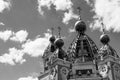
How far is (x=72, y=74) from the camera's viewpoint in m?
39.0

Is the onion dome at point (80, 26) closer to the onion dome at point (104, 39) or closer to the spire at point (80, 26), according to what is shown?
the spire at point (80, 26)

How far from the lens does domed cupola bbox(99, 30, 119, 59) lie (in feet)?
130

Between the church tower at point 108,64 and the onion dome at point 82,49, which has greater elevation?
the onion dome at point 82,49

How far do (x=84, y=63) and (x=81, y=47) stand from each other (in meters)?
6.10

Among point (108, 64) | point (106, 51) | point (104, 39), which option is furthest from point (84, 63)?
point (104, 39)

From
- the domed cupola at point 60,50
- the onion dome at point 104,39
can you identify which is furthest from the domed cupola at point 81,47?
the onion dome at point 104,39

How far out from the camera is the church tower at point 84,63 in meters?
37.6

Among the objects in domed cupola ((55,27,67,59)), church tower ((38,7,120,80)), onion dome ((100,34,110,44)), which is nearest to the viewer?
church tower ((38,7,120,80))

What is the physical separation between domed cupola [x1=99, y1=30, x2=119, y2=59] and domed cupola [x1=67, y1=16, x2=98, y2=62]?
11.2 ft

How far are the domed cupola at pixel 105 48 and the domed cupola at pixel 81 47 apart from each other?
3420 mm

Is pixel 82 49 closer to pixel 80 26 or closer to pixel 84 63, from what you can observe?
pixel 84 63

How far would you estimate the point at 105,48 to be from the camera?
1606 inches

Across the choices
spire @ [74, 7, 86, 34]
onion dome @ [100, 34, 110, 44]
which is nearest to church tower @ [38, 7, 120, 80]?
onion dome @ [100, 34, 110, 44]

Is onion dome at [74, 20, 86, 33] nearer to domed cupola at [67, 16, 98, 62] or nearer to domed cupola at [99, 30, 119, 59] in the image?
domed cupola at [67, 16, 98, 62]
